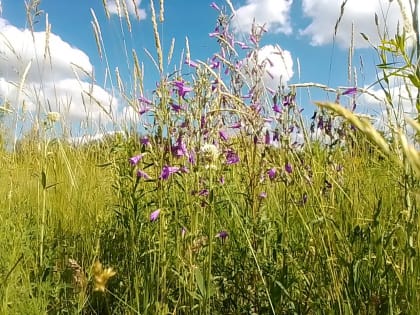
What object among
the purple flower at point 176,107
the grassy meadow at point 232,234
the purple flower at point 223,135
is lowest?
the grassy meadow at point 232,234

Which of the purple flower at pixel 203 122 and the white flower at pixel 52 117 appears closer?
the purple flower at pixel 203 122

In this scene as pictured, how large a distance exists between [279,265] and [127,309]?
1.62 feet

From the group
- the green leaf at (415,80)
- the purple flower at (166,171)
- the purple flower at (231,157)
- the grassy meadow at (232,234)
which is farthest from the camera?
the purple flower at (231,157)

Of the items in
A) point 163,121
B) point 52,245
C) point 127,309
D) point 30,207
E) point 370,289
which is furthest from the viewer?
point 30,207

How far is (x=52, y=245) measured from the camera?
85.9 inches

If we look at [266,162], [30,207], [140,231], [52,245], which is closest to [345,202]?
[266,162]

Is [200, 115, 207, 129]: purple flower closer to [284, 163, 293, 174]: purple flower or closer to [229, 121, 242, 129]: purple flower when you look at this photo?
[229, 121, 242, 129]: purple flower

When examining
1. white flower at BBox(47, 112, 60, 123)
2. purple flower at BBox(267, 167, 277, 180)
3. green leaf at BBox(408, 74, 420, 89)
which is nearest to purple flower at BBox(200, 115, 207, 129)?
purple flower at BBox(267, 167, 277, 180)

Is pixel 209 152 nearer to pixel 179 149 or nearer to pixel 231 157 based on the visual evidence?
pixel 179 149

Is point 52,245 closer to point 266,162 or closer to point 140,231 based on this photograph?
point 140,231

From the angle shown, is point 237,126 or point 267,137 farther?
point 237,126

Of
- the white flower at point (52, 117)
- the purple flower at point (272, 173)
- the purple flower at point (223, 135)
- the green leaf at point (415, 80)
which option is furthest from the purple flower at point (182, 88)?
the white flower at point (52, 117)

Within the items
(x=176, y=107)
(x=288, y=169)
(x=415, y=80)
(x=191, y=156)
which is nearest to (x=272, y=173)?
(x=288, y=169)

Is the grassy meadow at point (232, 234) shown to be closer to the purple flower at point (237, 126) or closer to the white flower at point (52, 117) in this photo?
the purple flower at point (237, 126)
